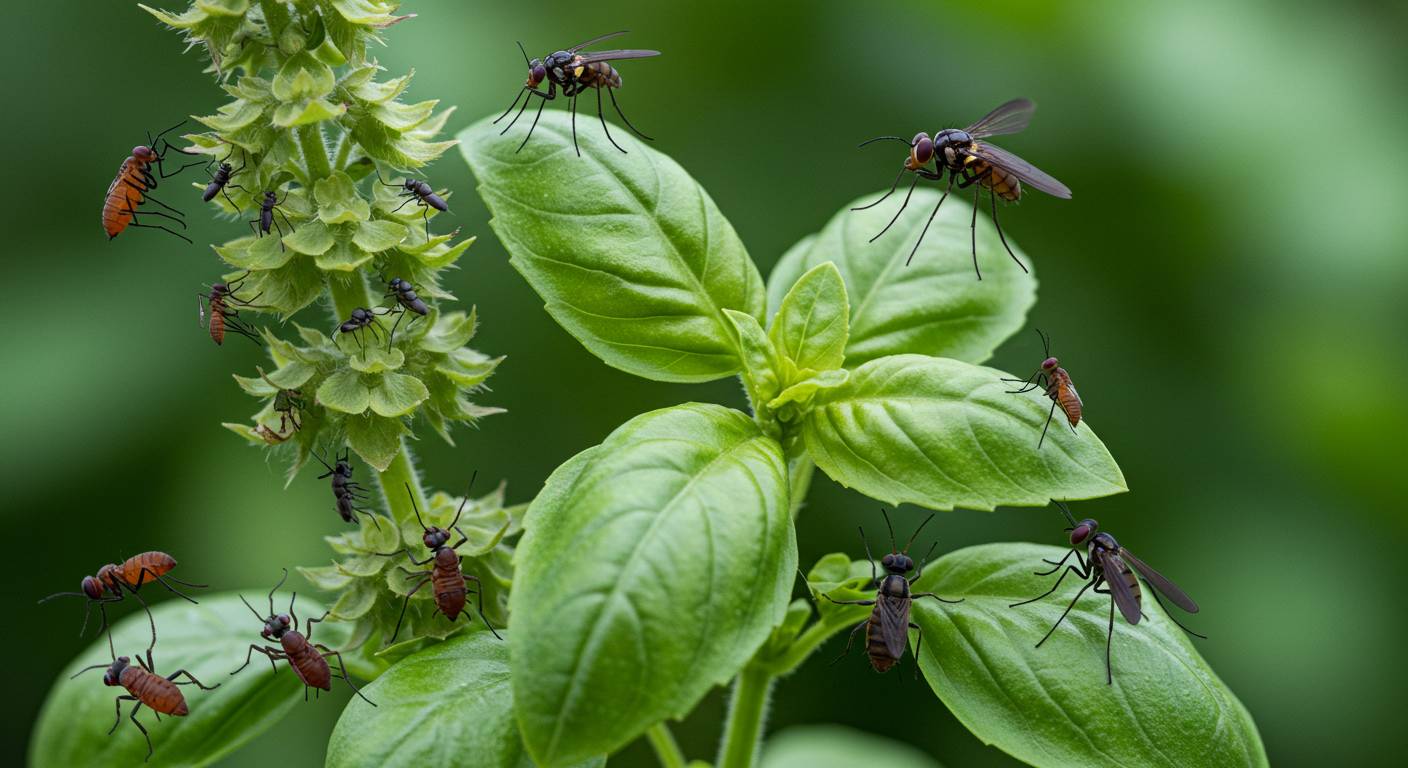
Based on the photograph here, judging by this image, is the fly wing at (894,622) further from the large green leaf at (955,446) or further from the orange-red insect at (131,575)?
the orange-red insect at (131,575)

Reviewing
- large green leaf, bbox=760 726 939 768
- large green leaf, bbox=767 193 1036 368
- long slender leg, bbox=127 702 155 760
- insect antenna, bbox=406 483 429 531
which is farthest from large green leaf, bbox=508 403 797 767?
large green leaf, bbox=760 726 939 768

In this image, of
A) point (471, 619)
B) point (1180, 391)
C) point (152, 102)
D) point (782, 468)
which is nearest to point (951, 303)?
point (782, 468)

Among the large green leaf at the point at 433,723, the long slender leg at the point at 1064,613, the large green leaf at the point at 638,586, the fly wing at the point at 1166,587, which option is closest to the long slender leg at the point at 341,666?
the large green leaf at the point at 433,723

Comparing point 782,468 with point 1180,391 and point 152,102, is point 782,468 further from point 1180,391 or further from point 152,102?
point 152,102

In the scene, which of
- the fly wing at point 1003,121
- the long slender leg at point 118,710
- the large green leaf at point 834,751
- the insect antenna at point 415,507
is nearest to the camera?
the insect antenna at point 415,507

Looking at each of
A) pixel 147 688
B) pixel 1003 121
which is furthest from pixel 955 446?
pixel 147 688

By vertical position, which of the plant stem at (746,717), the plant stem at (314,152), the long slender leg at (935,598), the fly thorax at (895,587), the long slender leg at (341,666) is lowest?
the plant stem at (746,717)
